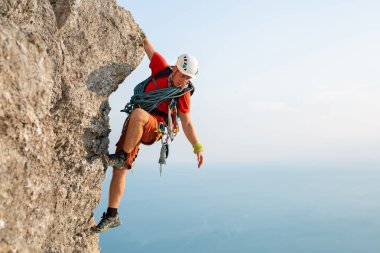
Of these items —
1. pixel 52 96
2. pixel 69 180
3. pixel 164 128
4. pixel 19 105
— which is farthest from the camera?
pixel 164 128

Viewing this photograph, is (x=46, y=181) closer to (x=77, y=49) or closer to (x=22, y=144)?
(x=22, y=144)

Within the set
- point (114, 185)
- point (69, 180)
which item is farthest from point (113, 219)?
point (69, 180)

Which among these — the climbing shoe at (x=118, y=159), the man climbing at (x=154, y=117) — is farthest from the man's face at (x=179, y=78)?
the climbing shoe at (x=118, y=159)

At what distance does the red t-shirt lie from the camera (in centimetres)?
762

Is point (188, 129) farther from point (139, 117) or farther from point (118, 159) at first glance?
point (118, 159)

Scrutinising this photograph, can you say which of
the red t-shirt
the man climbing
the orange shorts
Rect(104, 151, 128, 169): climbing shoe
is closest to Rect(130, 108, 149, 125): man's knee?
the man climbing

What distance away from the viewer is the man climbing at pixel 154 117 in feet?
22.2

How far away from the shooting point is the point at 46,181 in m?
5.43

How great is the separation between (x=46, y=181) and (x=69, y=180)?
25.9 inches

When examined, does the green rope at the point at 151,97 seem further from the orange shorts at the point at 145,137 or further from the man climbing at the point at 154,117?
the orange shorts at the point at 145,137

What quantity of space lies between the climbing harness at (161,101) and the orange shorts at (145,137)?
0.13 metres

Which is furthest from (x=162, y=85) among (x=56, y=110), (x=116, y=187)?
(x=56, y=110)

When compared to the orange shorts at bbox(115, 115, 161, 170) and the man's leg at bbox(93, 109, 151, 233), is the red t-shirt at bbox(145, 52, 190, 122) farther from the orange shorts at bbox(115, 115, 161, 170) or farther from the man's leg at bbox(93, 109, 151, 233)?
the man's leg at bbox(93, 109, 151, 233)

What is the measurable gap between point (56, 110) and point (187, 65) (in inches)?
109
